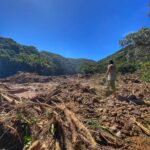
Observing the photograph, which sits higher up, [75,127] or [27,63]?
[27,63]

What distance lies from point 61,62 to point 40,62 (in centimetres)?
854

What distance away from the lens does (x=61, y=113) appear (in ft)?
21.3

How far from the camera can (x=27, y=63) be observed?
41.2 meters

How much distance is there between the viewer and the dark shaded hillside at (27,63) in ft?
133

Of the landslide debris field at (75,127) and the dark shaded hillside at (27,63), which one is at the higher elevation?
the dark shaded hillside at (27,63)

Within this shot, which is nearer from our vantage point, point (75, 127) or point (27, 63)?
point (75, 127)

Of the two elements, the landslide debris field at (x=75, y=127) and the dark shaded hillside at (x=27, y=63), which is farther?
the dark shaded hillside at (x=27, y=63)

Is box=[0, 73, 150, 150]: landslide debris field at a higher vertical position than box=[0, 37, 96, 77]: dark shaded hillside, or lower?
lower

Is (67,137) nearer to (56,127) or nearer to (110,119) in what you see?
(56,127)

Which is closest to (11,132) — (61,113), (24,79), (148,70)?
(61,113)

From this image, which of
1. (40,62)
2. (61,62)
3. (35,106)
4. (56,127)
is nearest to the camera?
(56,127)

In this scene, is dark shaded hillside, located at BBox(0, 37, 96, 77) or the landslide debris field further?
dark shaded hillside, located at BBox(0, 37, 96, 77)

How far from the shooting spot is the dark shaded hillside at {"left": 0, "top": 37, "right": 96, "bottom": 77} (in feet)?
133

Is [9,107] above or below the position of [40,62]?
below
